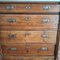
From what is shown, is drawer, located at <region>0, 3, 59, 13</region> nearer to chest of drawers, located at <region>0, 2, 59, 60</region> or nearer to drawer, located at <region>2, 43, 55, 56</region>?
chest of drawers, located at <region>0, 2, 59, 60</region>

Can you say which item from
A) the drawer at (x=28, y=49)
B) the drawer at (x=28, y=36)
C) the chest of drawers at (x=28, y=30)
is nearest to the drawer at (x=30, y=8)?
the chest of drawers at (x=28, y=30)

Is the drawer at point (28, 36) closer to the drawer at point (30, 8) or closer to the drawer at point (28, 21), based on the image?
the drawer at point (28, 21)

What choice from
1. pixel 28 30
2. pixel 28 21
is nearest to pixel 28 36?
pixel 28 30

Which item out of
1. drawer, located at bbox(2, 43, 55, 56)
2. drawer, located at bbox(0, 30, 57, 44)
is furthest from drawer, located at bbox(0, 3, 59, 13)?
drawer, located at bbox(2, 43, 55, 56)

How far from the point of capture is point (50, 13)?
1351 millimetres

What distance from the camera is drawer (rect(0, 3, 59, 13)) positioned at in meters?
1.30

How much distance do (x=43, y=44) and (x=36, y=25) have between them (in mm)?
244

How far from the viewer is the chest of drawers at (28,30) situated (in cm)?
132

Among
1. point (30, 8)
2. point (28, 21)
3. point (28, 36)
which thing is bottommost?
point (28, 36)

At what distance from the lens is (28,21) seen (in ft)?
4.54

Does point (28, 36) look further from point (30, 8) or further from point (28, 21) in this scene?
point (30, 8)

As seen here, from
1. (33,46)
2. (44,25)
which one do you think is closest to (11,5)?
(44,25)

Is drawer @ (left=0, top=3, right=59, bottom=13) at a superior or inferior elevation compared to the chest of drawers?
superior

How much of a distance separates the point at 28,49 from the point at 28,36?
0.16 m
